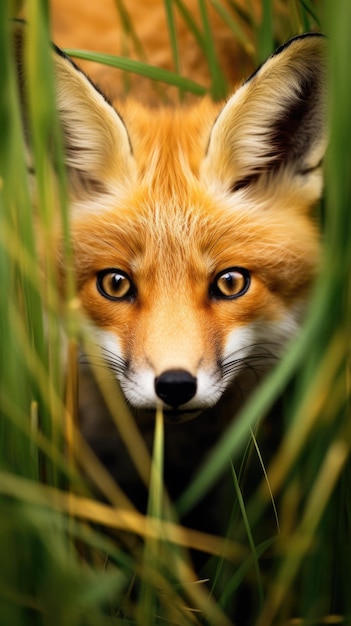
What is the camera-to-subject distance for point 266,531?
1.38 m

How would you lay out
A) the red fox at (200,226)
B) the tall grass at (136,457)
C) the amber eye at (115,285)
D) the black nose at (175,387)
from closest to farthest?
the tall grass at (136,457) < the black nose at (175,387) < the red fox at (200,226) < the amber eye at (115,285)

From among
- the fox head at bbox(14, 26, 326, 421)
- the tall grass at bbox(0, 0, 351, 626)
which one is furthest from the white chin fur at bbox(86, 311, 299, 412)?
the tall grass at bbox(0, 0, 351, 626)

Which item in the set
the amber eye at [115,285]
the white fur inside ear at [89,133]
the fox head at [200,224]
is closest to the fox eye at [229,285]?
the fox head at [200,224]

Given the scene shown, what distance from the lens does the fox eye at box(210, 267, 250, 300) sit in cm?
142

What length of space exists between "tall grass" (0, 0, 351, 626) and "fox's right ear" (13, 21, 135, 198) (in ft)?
1.14

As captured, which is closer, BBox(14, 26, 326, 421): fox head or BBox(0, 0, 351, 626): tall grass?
BBox(0, 0, 351, 626): tall grass

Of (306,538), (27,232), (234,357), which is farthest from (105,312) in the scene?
(306,538)

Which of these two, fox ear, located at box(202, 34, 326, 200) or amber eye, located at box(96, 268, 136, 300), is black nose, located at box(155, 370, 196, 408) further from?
fox ear, located at box(202, 34, 326, 200)

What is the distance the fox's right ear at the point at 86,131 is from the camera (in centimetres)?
135

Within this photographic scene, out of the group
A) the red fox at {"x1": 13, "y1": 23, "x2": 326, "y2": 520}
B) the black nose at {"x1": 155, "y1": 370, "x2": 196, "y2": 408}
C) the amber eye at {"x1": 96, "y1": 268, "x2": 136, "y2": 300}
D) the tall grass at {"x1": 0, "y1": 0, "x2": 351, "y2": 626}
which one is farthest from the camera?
the amber eye at {"x1": 96, "y1": 268, "x2": 136, "y2": 300}

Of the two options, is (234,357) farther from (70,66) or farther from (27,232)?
(70,66)

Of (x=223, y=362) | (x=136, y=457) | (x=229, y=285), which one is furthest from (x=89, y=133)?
(x=136, y=457)

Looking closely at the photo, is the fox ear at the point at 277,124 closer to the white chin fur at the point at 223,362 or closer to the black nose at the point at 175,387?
the white chin fur at the point at 223,362

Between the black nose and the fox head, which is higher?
the fox head
